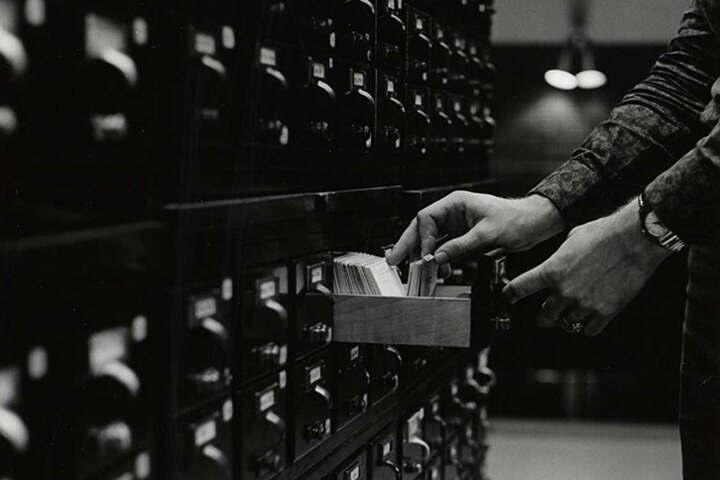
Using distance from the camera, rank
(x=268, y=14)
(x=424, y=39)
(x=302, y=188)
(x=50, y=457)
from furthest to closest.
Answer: (x=424, y=39) → (x=302, y=188) → (x=268, y=14) → (x=50, y=457)

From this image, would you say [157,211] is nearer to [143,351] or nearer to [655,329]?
[143,351]

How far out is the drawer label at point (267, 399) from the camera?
1537 millimetres

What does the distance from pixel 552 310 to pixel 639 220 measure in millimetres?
187

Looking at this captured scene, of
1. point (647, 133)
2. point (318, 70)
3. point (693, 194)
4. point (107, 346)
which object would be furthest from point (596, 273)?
point (107, 346)

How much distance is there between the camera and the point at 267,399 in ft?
5.10

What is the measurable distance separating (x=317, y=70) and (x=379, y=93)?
36 cm

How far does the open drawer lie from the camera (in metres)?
1.66

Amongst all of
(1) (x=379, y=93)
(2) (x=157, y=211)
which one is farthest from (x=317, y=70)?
(2) (x=157, y=211)

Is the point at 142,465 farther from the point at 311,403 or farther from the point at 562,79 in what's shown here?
the point at 562,79

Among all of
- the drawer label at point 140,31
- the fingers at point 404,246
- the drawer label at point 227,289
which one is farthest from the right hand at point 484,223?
the drawer label at point 140,31

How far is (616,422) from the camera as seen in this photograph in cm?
588

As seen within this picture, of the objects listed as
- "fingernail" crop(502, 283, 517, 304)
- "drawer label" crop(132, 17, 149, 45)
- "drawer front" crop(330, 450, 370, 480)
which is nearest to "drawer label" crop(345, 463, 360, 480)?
"drawer front" crop(330, 450, 370, 480)

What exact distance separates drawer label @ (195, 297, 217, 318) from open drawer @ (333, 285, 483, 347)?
42cm

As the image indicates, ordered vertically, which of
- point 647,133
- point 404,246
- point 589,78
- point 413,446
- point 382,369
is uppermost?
point 589,78
